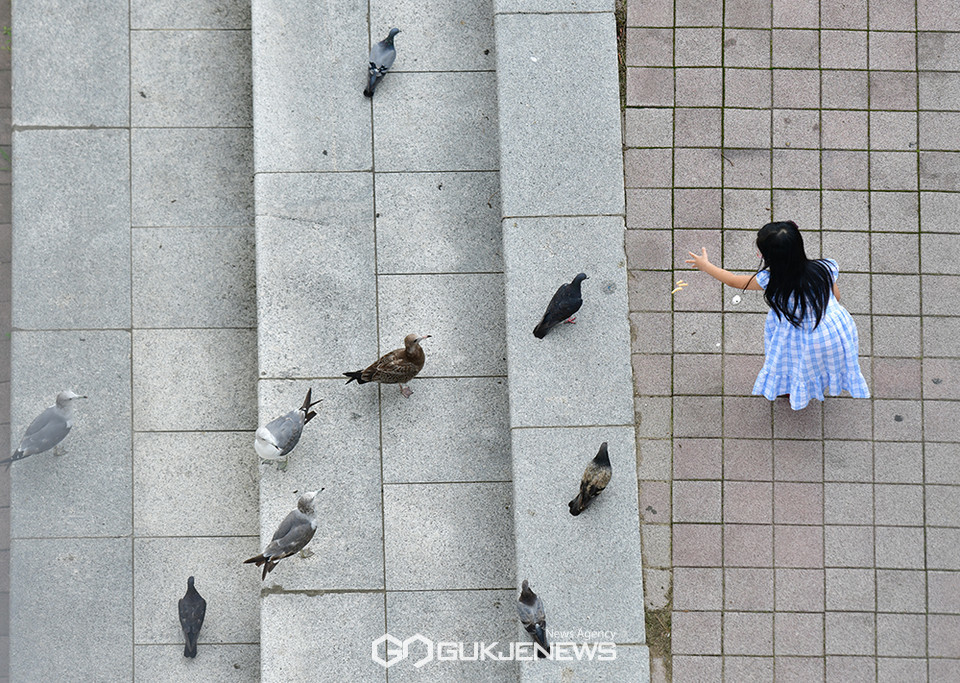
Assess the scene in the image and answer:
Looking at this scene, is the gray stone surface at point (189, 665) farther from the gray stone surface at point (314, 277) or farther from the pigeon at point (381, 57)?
the pigeon at point (381, 57)

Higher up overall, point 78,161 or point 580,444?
point 78,161

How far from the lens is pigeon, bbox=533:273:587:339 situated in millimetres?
5320

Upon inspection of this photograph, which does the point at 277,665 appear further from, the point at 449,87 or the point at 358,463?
the point at 449,87

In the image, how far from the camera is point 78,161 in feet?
19.8

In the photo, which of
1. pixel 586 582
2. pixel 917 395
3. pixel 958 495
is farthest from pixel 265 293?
pixel 958 495

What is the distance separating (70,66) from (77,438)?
8.41ft

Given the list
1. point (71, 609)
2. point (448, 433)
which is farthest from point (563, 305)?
point (71, 609)

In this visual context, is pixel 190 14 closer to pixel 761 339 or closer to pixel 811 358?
pixel 761 339

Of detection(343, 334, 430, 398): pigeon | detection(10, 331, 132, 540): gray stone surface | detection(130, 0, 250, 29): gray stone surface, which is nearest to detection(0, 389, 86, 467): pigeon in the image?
detection(10, 331, 132, 540): gray stone surface

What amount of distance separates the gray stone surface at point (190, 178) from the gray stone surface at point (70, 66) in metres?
0.31

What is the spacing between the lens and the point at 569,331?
5617 millimetres

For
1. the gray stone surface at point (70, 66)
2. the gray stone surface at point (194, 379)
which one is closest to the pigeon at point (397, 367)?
the gray stone surface at point (194, 379)

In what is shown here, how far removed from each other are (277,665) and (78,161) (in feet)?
12.0

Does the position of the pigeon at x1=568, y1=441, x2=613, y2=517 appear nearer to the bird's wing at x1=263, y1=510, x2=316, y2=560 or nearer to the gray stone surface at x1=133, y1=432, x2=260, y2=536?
the bird's wing at x1=263, y1=510, x2=316, y2=560
